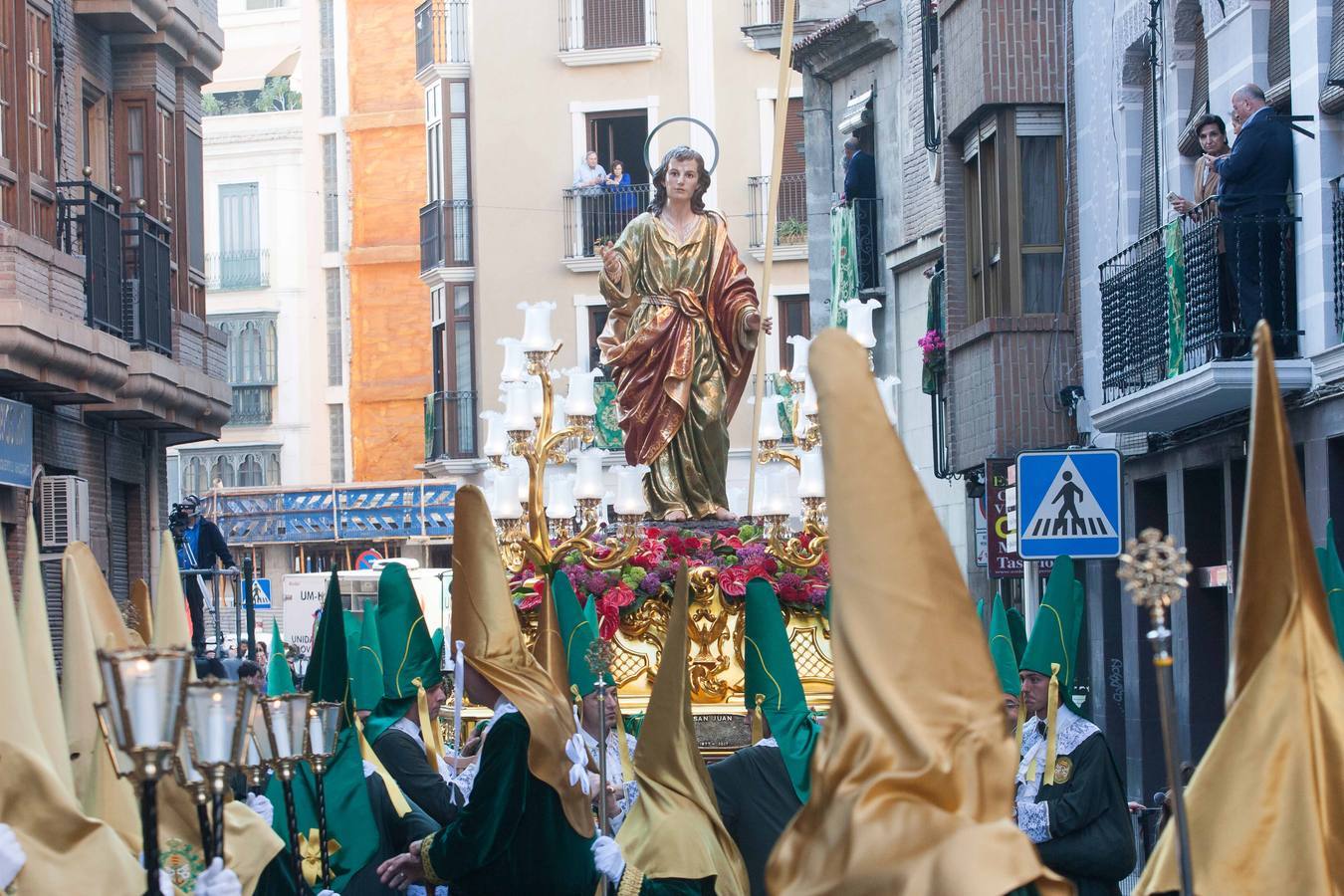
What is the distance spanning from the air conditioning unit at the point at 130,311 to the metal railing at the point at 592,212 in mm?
17813

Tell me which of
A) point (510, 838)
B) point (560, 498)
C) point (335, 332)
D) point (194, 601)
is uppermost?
point (335, 332)

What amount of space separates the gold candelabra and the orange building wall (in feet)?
117

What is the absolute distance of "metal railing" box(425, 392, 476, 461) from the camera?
40.1m

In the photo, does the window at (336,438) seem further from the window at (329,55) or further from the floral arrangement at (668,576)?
the floral arrangement at (668,576)

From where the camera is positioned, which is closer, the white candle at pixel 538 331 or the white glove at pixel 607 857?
the white glove at pixel 607 857

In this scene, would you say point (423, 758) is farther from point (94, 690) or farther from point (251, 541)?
point (251, 541)

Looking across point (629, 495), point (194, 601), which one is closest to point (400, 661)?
point (629, 495)

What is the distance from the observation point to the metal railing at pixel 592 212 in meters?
38.8

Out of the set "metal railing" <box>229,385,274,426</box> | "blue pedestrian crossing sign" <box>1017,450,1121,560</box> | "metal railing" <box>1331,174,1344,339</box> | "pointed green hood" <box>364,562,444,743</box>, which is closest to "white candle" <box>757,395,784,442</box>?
"blue pedestrian crossing sign" <box>1017,450,1121,560</box>

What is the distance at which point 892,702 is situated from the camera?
460cm

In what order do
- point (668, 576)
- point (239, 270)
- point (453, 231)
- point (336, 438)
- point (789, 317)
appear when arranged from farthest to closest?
point (239, 270) < point (336, 438) < point (453, 231) < point (789, 317) < point (668, 576)

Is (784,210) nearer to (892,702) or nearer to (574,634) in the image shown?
(574,634)

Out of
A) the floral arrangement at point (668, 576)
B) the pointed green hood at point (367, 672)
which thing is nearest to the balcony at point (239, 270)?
the floral arrangement at point (668, 576)

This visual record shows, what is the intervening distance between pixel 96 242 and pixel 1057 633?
43.2 feet
